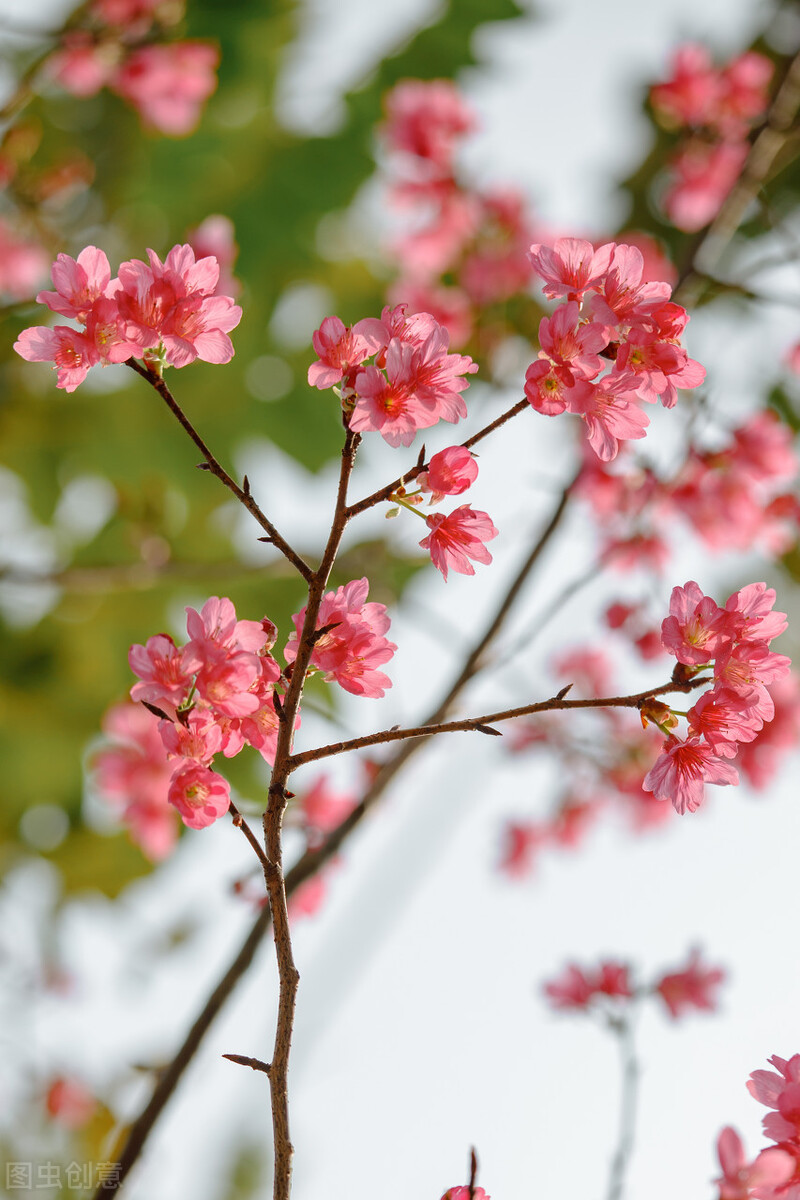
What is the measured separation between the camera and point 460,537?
977 mm

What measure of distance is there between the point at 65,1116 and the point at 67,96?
16.3 ft

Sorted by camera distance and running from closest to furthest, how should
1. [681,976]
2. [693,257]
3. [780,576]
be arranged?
1. [681,976]
2. [693,257]
3. [780,576]

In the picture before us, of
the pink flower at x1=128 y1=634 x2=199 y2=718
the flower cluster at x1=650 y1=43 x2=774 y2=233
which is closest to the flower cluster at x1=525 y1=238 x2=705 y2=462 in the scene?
the pink flower at x1=128 y1=634 x2=199 y2=718

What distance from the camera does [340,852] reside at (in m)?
1.74

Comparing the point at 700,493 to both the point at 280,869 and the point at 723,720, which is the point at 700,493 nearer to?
the point at 723,720

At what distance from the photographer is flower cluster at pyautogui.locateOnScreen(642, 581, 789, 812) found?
3.10 feet

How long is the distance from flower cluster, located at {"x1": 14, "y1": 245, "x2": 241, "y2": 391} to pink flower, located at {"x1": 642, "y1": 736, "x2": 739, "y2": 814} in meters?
0.66

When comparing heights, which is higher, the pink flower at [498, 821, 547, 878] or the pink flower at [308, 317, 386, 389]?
the pink flower at [498, 821, 547, 878]

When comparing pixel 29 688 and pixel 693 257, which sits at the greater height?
pixel 29 688

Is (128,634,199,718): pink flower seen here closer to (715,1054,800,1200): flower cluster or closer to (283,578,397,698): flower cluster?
(283,578,397,698): flower cluster

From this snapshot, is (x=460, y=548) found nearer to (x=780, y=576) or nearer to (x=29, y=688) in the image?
(x=780, y=576)

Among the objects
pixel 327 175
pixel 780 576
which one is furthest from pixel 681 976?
pixel 327 175

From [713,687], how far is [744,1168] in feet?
1.51

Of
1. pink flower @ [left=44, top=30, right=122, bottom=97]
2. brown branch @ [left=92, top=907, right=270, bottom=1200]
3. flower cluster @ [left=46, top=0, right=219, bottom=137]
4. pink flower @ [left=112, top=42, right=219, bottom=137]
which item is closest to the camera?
brown branch @ [left=92, top=907, right=270, bottom=1200]
